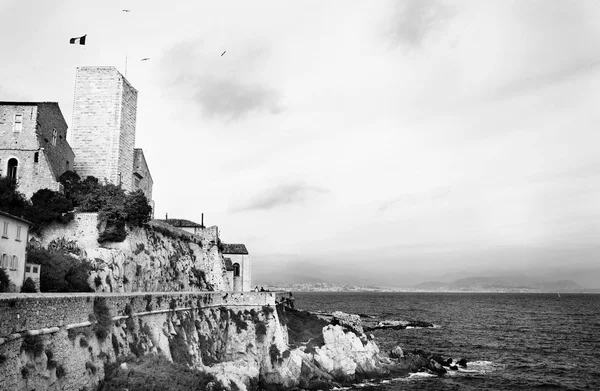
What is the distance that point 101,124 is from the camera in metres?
41.0

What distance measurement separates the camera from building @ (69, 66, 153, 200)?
40.6 metres

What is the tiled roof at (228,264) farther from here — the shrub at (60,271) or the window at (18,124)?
the window at (18,124)

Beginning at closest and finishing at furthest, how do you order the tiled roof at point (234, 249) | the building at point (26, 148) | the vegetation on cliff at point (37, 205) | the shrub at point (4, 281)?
the shrub at point (4, 281), the vegetation on cliff at point (37, 205), the building at point (26, 148), the tiled roof at point (234, 249)

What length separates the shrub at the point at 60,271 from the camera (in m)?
25.3

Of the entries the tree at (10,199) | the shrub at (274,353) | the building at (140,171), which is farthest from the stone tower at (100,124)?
the shrub at (274,353)

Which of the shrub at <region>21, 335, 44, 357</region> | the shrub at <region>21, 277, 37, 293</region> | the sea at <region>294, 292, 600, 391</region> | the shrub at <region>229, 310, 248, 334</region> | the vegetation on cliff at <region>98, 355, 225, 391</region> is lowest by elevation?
the sea at <region>294, 292, 600, 391</region>

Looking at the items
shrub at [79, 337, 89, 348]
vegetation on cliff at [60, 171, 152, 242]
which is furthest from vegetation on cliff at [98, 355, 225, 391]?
vegetation on cliff at [60, 171, 152, 242]

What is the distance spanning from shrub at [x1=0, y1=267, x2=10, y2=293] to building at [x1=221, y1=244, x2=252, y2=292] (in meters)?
32.4

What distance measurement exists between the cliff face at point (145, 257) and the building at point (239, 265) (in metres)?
4.69

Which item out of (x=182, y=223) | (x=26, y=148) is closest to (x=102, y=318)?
(x=26, y=148)

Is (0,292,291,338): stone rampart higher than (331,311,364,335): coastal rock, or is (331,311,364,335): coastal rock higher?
(0,292,291,338): stone rampart

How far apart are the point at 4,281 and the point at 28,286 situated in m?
2.09

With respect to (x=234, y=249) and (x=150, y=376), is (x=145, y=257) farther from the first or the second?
(x=234, y=249)

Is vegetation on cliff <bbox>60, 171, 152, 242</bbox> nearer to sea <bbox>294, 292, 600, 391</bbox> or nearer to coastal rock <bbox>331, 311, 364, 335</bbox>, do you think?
sea <bbox>294, 292, 600, 391</bbox>
